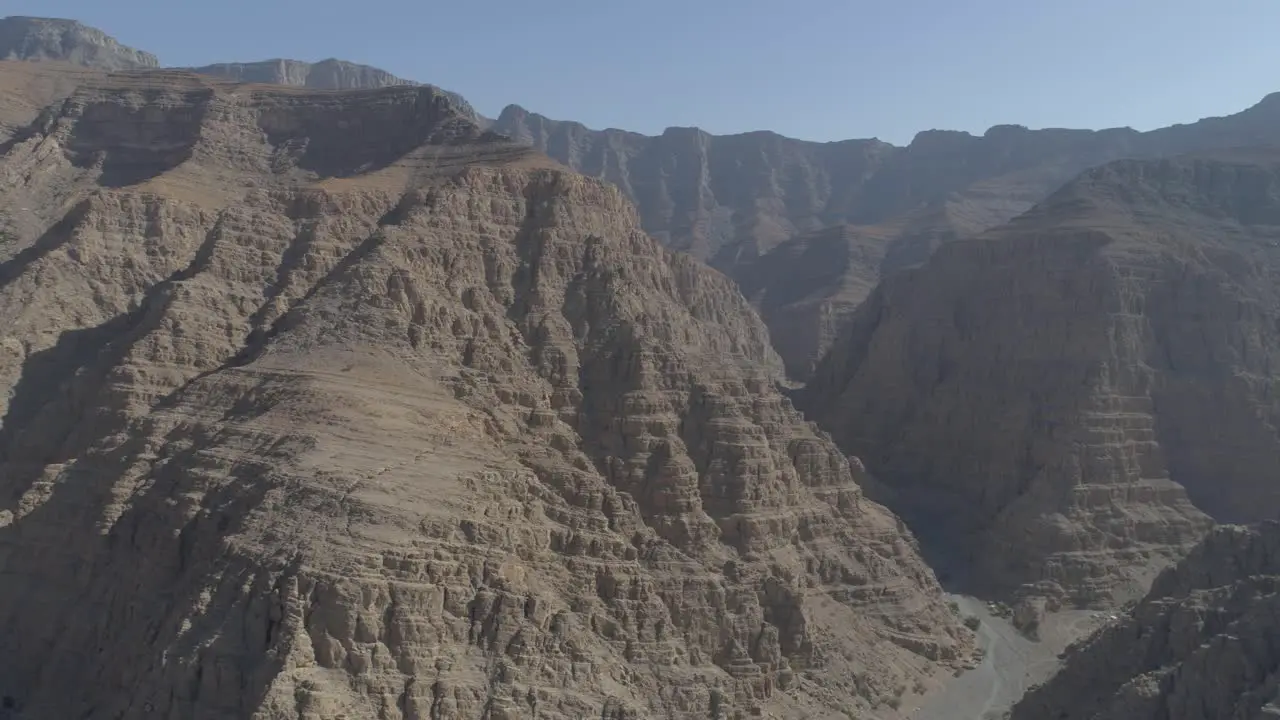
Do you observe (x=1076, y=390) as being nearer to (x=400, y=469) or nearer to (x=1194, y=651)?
(x=1194, y=651)

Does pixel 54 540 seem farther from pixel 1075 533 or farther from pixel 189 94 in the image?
pixel 1075 533

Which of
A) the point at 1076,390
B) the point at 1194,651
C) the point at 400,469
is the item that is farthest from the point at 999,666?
the point at 400,469

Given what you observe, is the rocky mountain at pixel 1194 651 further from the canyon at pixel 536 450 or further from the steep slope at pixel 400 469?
the steep slope at pixel 400 469

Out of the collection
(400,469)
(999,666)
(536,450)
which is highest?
(536,450)

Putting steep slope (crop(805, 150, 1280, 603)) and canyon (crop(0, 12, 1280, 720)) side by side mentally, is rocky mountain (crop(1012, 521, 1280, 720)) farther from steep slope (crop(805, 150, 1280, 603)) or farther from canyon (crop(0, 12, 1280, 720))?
steep slope (crop(805, 150, 1280, 603))

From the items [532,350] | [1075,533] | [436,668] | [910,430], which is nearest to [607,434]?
[532,350]

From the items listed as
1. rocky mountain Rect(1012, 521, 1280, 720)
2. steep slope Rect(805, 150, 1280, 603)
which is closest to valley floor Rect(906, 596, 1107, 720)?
steep slope Rect(805, 150, 1280, 603)
